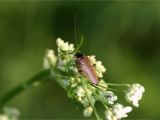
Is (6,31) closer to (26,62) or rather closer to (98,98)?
(26,62)

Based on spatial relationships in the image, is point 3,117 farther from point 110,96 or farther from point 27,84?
point 110,96

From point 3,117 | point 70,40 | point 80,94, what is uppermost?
point 70,40

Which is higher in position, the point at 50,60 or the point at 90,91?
the point at 50,60

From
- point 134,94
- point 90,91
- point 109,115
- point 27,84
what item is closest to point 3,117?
point 27,84

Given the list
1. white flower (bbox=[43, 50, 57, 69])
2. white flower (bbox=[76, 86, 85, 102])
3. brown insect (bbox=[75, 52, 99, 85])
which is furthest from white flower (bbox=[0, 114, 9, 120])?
white flower (bbox=[76, 86, 85, 102])

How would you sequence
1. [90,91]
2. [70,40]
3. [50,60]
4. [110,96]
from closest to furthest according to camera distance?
[110,96] → [90,91] → [50,60] → [70,40]

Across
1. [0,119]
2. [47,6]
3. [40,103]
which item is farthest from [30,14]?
[0,119]

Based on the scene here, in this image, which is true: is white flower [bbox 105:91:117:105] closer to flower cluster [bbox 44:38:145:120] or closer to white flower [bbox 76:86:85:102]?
flower cluster [bbox 44:38:145:120]
